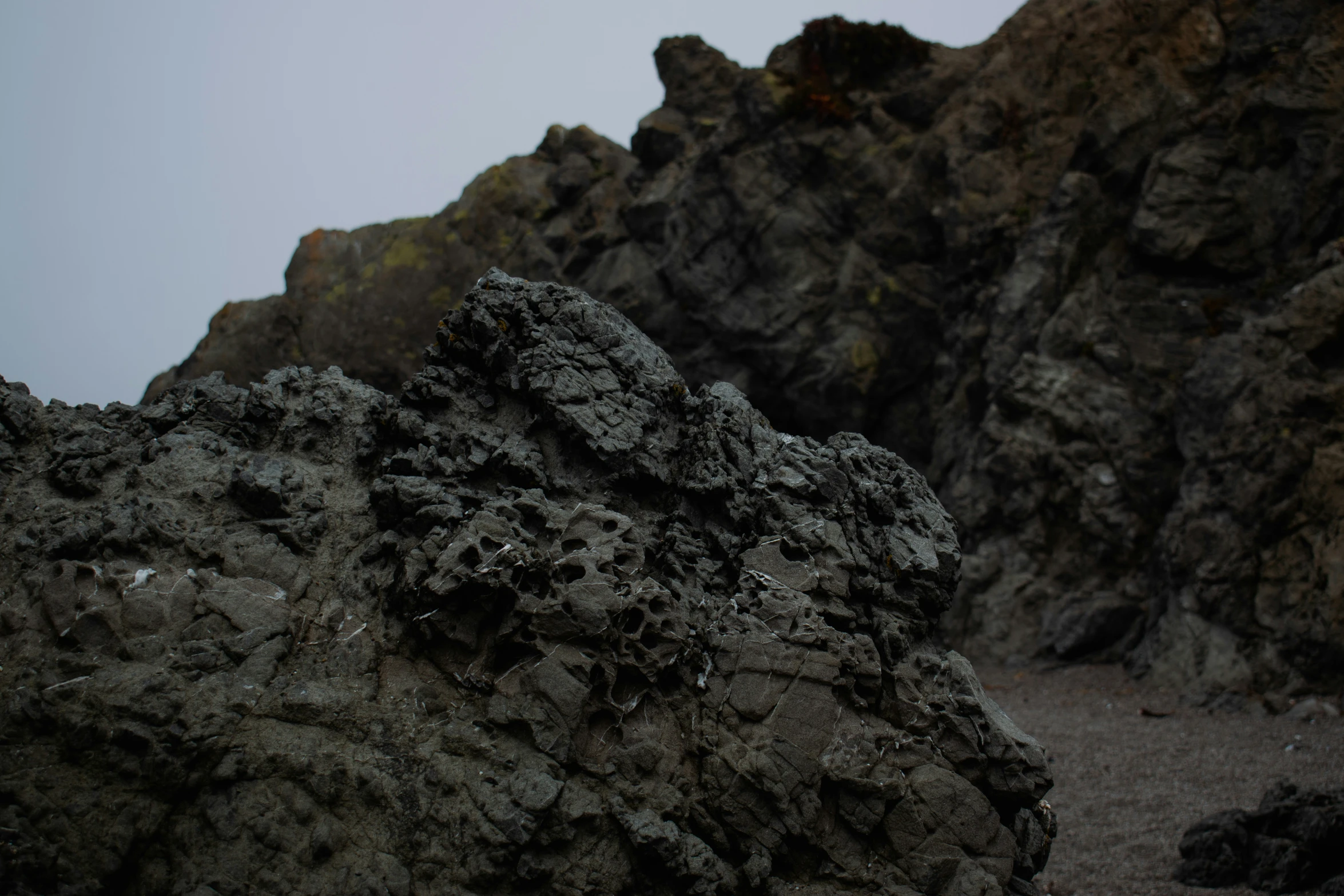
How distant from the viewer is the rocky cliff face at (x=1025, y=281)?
62.1 feet

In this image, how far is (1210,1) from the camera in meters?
23.9

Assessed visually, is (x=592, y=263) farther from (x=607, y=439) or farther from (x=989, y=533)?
(x=607, y=439)

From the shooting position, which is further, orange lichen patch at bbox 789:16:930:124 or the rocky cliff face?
orange lichen patch at bbox 789:16:930:124

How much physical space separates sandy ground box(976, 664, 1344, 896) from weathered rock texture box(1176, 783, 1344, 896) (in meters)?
0.30

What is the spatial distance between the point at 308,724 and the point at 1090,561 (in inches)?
843

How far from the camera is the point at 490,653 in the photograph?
7164mm

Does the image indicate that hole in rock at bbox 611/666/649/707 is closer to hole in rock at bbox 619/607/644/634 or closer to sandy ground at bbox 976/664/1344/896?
hole in rock at bbox 619/607/644/634

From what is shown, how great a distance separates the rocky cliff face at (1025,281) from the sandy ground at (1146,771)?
1674mm

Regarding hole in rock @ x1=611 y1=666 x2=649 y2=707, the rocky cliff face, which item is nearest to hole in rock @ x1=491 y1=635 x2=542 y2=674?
hole in rock @ x1=611 y1=666 x2=649 y2=707

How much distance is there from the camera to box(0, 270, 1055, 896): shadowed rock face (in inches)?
242

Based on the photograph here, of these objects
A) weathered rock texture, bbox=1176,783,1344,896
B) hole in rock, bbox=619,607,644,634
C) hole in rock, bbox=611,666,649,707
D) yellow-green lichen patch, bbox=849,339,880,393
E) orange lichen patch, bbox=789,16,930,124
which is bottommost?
weathered rock texture, bbox=1176,783,1344,896

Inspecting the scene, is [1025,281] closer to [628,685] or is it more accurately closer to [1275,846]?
[1275,846]

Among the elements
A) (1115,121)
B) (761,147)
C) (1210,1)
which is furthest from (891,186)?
(1210,1)

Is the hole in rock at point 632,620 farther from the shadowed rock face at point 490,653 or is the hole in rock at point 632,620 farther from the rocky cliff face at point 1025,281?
the rocky cliff face at point 1025,281
